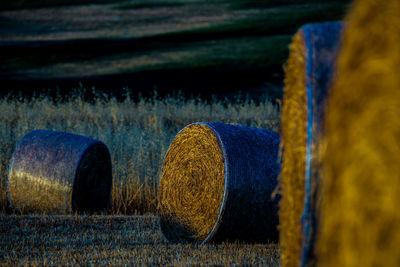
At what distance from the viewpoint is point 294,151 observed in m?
2.84

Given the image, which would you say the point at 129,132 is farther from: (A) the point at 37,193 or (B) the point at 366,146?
(B) the point at 366,146

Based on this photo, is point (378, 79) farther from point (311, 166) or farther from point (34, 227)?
point (34, 227)

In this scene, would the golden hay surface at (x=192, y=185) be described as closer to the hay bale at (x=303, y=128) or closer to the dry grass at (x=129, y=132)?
the hay bale at (x=303, y=128)

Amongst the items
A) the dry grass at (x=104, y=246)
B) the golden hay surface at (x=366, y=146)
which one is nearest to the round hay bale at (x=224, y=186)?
the dry grass at (x=104, y=246)

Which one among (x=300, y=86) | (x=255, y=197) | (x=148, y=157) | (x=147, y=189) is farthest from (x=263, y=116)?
(x=300, y=86)

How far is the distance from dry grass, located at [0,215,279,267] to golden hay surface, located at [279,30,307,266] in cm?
98

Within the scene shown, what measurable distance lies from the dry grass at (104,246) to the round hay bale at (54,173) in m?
0.64

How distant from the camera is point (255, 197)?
4.69m

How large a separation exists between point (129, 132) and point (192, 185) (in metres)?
5.57

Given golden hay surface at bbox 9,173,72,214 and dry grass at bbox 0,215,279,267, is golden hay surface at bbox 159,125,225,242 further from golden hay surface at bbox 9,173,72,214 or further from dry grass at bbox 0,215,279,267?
A: golden hay surface at bbox 9,173,72,214

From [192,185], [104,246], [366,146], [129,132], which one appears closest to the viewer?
[366,146]

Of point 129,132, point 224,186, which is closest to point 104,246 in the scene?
point 224,186

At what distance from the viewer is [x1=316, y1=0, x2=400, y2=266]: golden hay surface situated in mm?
1452

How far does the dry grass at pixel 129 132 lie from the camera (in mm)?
7902
